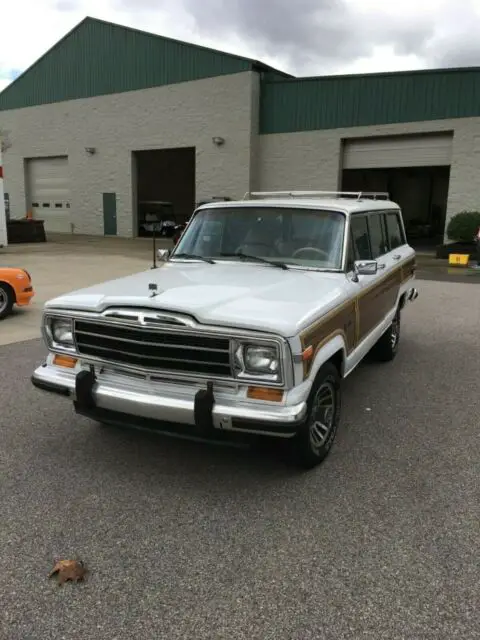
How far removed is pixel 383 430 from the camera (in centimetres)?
454

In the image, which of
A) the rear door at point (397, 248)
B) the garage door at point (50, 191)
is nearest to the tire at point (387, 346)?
the rear door at point (397, 248)

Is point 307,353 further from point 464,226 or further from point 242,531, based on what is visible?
point 464,226

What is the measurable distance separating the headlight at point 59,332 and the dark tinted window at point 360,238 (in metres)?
2.41

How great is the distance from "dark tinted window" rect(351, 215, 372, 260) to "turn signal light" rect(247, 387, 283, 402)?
192 cm

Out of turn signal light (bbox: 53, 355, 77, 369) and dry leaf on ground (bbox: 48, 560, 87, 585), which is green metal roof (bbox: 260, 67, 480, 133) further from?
dry leaf on ground (bbox: 48, 560, 87, 585)

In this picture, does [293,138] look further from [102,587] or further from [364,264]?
[102,587]

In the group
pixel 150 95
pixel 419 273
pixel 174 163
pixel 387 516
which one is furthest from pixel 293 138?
pixel 387 516

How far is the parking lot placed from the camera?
243cm

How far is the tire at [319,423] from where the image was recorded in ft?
11.7

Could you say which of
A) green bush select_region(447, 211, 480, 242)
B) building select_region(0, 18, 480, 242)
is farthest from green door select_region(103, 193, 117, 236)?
green bush select_region(447, 211, 480, 242)

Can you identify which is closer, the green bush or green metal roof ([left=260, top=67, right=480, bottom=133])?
the green bush

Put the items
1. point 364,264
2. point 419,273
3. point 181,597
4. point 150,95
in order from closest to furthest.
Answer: point 181,597, point 364,264, point 419,273, point 150,95

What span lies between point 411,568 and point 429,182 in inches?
1487

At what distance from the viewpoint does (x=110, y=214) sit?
93.8 ft
